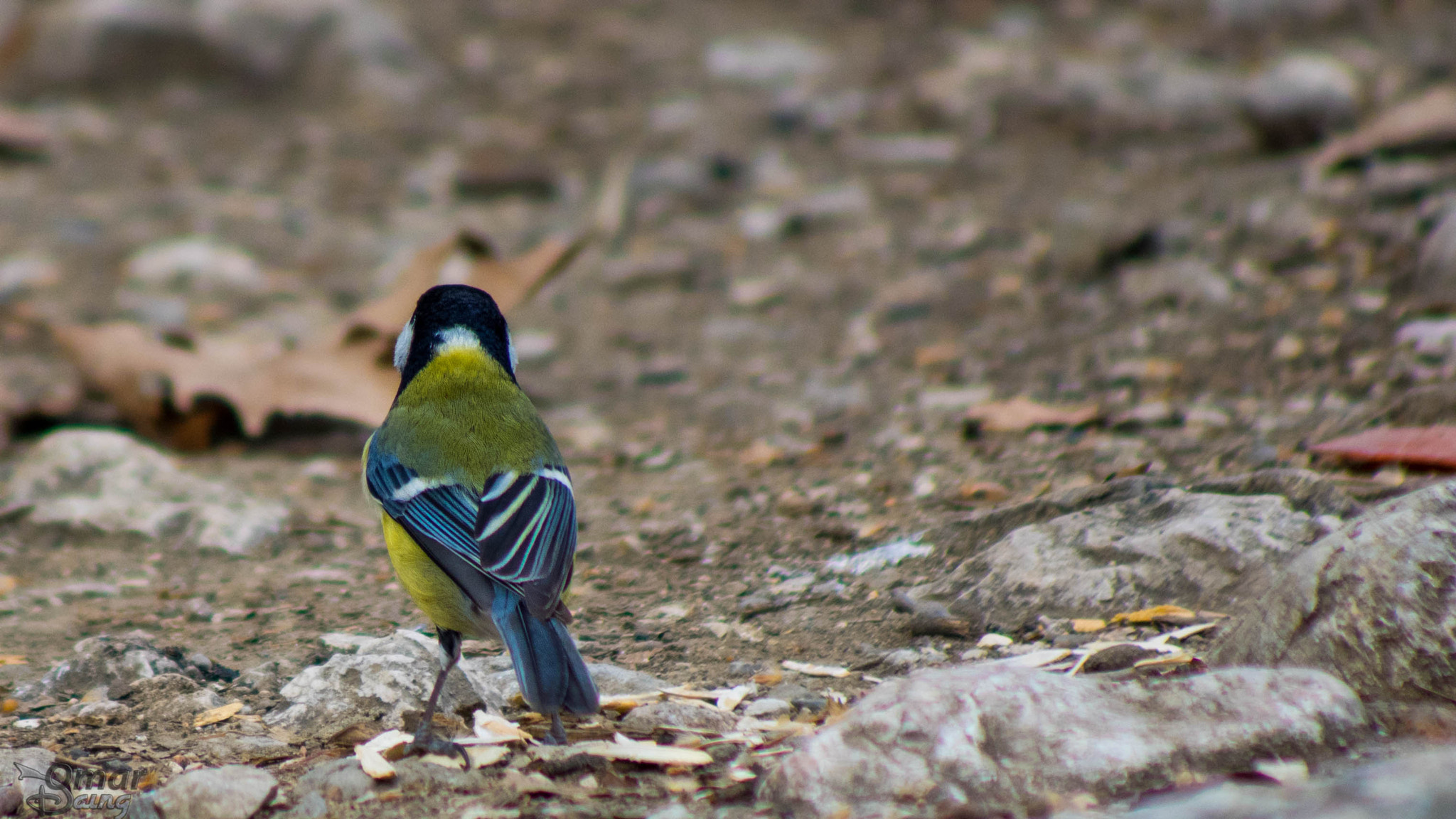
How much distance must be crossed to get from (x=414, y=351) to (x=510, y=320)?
2.37m

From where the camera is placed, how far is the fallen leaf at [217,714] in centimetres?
279

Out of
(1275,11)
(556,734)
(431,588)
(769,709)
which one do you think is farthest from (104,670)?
(1275,11)

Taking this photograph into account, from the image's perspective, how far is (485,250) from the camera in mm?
5402

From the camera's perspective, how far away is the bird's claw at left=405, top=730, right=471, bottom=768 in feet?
8.06

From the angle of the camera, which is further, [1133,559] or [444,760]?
[1133,559]

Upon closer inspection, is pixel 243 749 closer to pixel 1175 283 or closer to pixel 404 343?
pixel 404 343

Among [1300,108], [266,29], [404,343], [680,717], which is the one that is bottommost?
[680,717]

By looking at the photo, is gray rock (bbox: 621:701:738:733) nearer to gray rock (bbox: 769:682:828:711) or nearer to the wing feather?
gray rock (bbox: 769:682:828:711)

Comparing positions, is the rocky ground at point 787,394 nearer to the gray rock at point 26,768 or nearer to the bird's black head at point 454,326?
the gray rock at point 26,768

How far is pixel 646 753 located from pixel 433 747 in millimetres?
404

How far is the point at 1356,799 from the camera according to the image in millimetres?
1491

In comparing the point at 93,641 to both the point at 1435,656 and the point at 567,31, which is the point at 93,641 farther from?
the point at 567,31

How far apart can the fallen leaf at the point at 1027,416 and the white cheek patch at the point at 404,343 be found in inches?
73.9

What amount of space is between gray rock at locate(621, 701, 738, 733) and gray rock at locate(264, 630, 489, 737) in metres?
0.40
